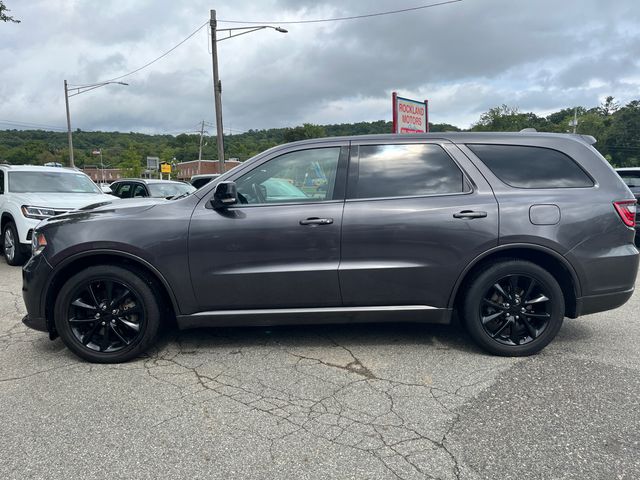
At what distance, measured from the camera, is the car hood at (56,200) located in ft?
25.7

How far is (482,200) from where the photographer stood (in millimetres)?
3658

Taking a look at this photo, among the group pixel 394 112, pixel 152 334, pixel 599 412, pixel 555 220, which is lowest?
pixel 599 412

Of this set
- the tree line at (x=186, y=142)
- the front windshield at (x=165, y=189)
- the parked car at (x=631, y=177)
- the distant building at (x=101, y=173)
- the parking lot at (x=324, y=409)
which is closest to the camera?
the parking lot at (x=324, y=409)

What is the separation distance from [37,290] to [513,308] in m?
3.75

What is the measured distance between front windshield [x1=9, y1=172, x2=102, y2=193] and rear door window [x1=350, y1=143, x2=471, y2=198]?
7.29 m

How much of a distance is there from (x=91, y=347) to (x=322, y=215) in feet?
6.95

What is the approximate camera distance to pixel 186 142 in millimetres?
85000

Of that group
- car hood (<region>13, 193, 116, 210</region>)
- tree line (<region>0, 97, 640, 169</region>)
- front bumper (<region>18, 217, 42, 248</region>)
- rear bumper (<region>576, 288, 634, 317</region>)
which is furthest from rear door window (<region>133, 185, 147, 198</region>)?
tree line (<region>0, 97, 640, 169</region>)

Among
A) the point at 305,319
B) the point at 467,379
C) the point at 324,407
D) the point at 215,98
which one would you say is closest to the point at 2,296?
the point at 305,319

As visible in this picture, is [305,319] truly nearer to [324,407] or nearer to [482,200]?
[324,407]

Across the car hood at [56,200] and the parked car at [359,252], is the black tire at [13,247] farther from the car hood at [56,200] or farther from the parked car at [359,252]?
the parked car at [359,252]

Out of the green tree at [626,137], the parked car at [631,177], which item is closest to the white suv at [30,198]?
the parked car at [631,177]

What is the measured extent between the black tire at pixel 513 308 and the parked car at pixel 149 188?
861cm

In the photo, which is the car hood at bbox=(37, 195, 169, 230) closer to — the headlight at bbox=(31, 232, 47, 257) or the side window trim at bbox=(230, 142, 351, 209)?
the headlight at bbox=(31, 232, 47, 257)
